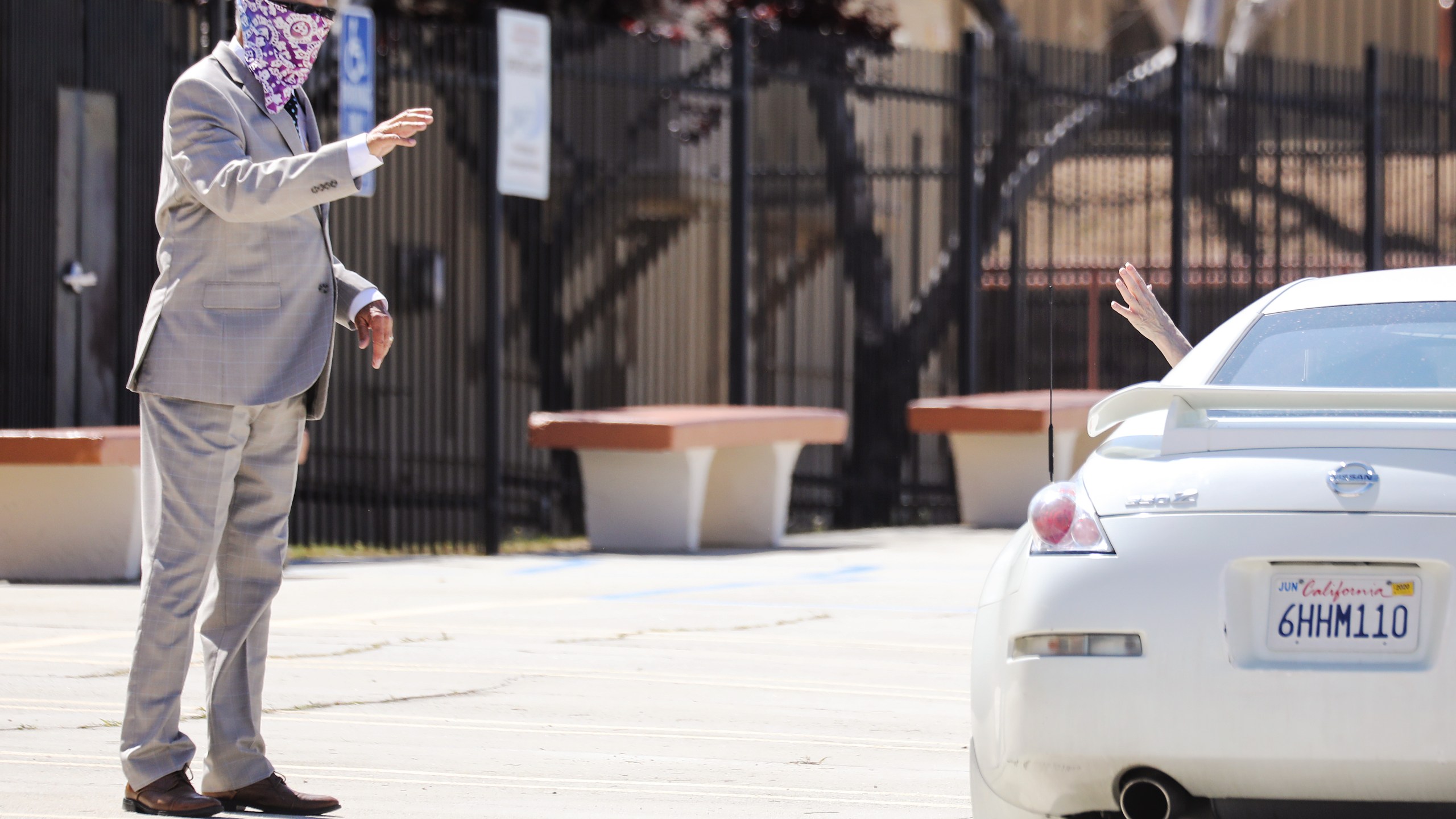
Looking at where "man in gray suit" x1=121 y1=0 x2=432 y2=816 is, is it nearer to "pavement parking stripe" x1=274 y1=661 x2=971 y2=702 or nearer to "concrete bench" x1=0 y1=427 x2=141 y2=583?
"pavement parking stripe" x1=274 y1=661 x2=971 y2=702

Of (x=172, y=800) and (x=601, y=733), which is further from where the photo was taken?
(x=601, y=733)

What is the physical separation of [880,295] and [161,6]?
625cm

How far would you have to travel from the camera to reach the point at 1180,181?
1583cm

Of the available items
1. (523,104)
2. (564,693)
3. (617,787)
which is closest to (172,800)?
(617,787)

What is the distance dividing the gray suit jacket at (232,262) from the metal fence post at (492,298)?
6521 millimetres

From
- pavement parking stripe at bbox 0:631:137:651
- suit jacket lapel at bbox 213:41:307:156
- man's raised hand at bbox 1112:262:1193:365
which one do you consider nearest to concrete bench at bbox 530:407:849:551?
pavement parking stripe at bbox 0:631:137:651

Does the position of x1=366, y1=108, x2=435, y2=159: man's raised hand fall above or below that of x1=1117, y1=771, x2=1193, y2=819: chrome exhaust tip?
above

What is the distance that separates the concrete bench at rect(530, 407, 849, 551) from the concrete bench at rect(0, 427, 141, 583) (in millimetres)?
2660

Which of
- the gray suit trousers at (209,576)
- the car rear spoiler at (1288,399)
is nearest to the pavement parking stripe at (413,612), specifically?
the gray suit trousers at (209,576)

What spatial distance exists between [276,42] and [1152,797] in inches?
104

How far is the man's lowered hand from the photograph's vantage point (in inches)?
188

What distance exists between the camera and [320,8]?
4762mm

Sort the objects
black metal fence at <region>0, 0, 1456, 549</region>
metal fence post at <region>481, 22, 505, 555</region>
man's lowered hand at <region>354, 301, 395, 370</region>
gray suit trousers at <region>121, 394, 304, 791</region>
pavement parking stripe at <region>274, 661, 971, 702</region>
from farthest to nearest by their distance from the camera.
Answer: black metal fence at <region>0, 0, 1456, 549</region>
metal fence post at <region>481, 22, 505, 555</region>
pavement parking stripe at <region>274, 661, 971, 702</region>
man's lowered hand at <region>354, 301, 395, 370</region>
gray suit trousers at <region>121, 394, 304, 791</region>

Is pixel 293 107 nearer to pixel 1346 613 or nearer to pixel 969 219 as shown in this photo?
pixel 1346 613
